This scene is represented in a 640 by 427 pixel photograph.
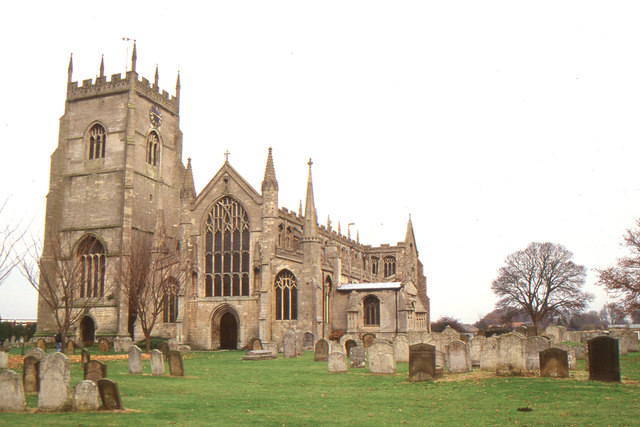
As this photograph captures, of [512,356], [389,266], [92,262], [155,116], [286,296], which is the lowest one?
[512,356]

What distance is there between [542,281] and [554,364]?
5395 centimetres

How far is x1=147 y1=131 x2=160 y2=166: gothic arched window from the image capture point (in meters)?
49.2

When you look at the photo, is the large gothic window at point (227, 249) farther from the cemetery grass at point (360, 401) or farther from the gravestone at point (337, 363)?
the cemetery grass at point (360, 401)

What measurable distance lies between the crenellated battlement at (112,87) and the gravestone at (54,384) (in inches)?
1539

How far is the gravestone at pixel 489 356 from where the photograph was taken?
60.6 feet

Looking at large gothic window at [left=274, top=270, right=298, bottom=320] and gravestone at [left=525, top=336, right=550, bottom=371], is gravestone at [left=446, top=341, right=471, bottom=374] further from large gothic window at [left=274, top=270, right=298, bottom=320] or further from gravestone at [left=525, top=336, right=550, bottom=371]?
large gothic window at [left=274, top=270, right=298, bottom=320]

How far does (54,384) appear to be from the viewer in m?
11.5

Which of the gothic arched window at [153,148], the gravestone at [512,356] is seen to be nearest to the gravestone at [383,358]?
the gravestone at [512,356]

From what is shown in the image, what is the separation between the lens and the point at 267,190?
40.0m

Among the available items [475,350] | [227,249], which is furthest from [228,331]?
[475,350]

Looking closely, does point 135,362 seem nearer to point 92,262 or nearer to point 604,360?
point 604,360

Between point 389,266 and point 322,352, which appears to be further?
point 389,266

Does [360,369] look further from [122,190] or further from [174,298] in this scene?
[122,190]

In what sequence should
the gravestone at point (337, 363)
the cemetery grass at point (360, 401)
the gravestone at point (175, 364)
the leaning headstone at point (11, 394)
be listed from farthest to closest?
the gravestone at point (337, 363), the gravestone at point (175, 364), the leaning headstone at point (11, 394), the cemetery grass at point (360, 401)
